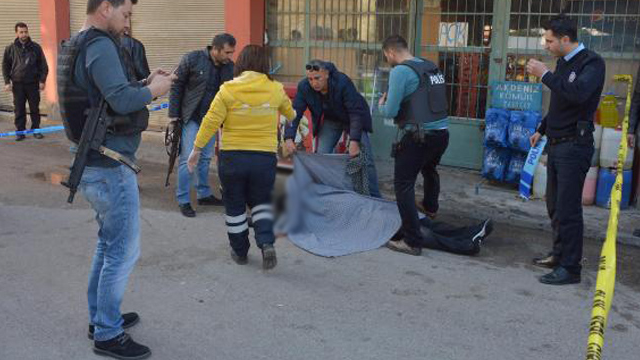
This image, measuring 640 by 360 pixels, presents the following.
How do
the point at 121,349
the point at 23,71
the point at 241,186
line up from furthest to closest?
the point at 23,71, the point at 241,186, the point at 121,349

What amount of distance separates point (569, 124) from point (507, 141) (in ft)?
8.22

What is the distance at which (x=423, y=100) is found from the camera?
5340 mm

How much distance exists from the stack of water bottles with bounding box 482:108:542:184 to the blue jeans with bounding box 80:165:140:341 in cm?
468

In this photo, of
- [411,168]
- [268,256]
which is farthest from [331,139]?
[268,256]

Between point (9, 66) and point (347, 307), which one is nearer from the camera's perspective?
point (347, 307)

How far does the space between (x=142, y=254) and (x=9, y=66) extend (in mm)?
6586

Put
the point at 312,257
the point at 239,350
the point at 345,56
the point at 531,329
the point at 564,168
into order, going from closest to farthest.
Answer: the point at 239,350
the point at 531,329
the point at 564,168
the point at 312,257
the point at 345,56

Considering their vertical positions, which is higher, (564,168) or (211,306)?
(564,168)

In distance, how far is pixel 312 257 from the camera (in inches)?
213

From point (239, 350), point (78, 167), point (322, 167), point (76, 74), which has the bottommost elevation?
point (239, 350)

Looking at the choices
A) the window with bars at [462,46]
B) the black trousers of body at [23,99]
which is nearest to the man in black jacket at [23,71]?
the black trousers of body at [23,99]

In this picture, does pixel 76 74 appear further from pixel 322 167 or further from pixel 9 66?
pixel 9 66

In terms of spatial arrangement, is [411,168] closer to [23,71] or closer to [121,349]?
[121,349]

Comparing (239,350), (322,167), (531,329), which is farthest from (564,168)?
(239,350)
